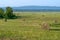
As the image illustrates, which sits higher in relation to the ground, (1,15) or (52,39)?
(52,39)

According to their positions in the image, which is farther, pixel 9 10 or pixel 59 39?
pixel 9 10

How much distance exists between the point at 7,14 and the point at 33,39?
181 feet

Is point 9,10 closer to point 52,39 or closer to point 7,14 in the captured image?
point 7,14

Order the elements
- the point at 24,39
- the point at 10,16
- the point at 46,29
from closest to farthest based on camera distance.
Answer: the point at 24,39 → the point at 46,29 → the point at 10,16

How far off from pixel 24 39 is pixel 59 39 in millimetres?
3741

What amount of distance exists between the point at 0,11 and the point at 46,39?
59.5m

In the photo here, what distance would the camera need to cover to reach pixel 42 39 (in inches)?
958

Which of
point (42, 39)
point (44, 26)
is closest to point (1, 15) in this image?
point (44, 26)

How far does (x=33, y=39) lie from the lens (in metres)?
24.1

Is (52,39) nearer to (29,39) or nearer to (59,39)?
(59,39)

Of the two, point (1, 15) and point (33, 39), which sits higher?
point (33, 39)

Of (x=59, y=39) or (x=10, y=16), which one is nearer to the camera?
(x=59, y=39)

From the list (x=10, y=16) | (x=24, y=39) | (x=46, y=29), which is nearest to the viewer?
(x=24, y=39)

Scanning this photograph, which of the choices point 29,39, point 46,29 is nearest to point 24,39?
point 29,39
